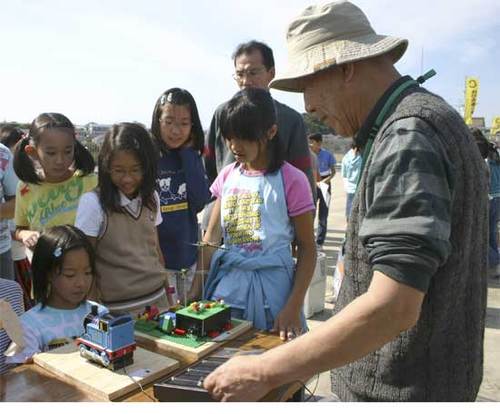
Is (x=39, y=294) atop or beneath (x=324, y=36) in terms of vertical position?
beneath

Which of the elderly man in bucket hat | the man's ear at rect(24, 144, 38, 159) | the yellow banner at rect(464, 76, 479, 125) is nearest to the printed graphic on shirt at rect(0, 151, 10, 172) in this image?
the man's ear at rect(24, 144, 38, 159)

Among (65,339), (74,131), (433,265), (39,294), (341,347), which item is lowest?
(65,339)

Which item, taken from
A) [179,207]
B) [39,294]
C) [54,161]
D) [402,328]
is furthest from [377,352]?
[54,161]

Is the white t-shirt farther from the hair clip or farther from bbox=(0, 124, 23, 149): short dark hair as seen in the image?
bbox=(0, 124, 23, 149): short dark hair

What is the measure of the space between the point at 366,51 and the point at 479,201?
413mm

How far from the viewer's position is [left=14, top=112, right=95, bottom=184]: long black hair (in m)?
2.33

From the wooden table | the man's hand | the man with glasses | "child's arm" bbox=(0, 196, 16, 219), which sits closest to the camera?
the man's hand

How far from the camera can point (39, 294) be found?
1783 mm

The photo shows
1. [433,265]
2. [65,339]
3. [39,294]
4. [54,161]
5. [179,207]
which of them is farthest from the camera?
[179,207]

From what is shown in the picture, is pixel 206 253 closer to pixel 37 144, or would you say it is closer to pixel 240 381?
pixel 240 381

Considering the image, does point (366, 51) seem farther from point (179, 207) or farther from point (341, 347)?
point (179, 207)

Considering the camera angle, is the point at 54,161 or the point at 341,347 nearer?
the point at 341,347

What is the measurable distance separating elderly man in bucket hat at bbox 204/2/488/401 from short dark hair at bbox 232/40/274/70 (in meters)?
1.67

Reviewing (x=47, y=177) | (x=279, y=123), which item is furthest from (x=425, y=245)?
(x=47, y=177)
